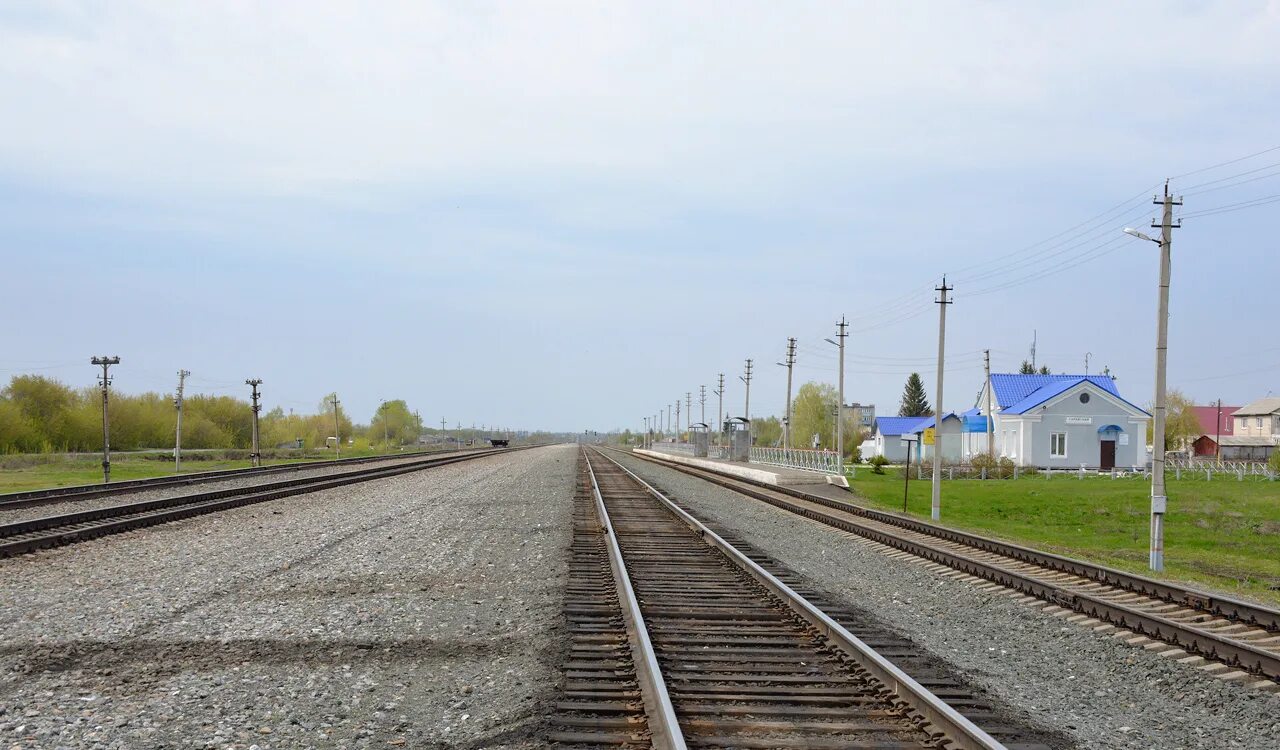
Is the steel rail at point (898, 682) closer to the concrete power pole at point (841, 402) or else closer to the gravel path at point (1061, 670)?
the gravel path at point (1061, 670)

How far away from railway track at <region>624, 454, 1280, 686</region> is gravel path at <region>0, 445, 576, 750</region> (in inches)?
227

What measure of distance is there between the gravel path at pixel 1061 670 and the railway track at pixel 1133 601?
46 centimetres

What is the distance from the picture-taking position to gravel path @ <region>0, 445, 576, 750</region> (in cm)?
659

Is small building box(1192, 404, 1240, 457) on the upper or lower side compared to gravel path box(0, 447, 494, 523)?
upper

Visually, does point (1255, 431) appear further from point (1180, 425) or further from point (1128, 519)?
point (1128, 519)

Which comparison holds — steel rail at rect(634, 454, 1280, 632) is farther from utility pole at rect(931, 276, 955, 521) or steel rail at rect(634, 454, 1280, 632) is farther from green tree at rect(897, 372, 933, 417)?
green tree at rect(897, 372, 933, 417)

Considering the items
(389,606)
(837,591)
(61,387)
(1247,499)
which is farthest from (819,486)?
(61,387)

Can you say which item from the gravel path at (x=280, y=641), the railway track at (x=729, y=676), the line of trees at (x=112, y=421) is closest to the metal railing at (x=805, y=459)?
the gravel path at (x=280, y=641)

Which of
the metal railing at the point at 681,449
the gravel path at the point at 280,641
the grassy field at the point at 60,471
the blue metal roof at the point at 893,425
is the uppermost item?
the blue metal roof at the point at 893,425

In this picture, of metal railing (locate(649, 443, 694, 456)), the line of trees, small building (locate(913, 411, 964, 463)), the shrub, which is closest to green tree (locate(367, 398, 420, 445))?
the line of trees

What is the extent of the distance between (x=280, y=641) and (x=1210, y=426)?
13574 centimetres

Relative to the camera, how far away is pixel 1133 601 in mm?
12398

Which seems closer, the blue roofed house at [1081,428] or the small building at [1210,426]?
the blue roofed house at [1081,428]

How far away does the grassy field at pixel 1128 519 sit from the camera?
19109mm
